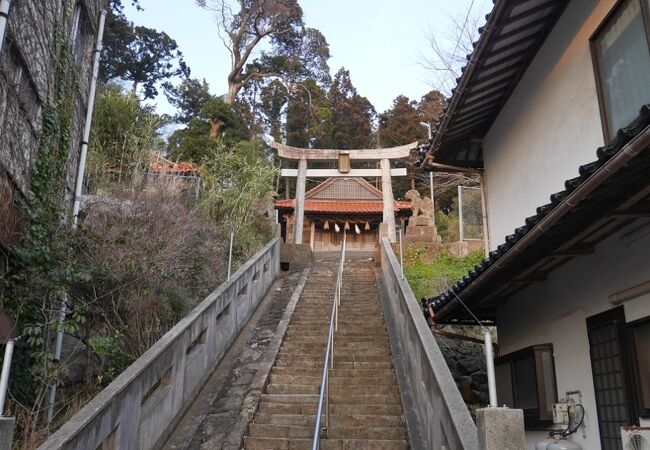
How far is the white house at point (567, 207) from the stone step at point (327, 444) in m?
2.23

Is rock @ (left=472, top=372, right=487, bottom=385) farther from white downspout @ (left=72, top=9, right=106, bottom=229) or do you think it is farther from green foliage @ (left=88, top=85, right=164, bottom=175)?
green foliage @ (left=88, top=85, right=164, bottom=175)

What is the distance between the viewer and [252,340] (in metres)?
10.6

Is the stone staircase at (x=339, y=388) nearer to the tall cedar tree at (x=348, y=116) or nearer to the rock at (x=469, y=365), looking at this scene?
the rock at (x=469, y=365)

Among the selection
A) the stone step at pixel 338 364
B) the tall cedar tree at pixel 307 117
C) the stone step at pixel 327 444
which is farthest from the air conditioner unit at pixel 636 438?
the tall cedar tree at pixel 307 117

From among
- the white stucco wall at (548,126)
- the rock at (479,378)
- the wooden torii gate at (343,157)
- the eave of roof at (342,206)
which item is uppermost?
the eave of roof at (342,206)

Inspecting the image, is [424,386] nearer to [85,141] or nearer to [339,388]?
[339,388]

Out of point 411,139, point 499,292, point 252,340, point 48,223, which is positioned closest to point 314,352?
point 252,340

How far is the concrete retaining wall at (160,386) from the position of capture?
519 cm

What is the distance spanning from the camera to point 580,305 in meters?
6.99

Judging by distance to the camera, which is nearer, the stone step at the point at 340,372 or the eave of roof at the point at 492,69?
the eave of roof at the point at 492,69

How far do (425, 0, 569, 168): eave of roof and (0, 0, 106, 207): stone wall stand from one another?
20.0 ft

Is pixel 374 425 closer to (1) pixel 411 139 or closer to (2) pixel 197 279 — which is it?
(2) pixel 197 279

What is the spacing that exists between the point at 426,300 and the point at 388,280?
224cm

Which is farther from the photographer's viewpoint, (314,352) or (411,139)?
(411,139)
